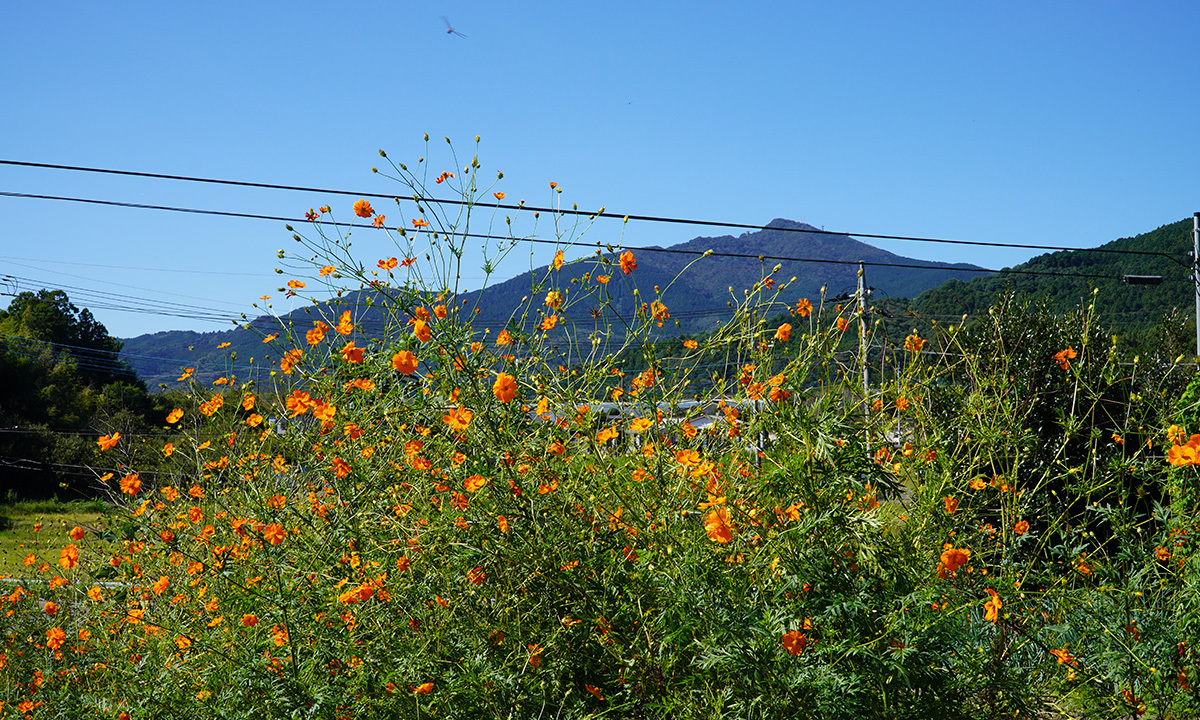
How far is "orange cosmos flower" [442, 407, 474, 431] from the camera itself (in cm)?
215

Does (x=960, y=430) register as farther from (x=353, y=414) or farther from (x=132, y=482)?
(x=132, y=482)

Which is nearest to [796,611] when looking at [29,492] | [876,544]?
[876,544]

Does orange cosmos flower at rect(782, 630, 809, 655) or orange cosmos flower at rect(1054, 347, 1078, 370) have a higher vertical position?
orange cosmos flower at rect(1054, 347, 1078, 370)

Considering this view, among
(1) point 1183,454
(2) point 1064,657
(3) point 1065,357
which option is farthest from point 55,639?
(3) point 1065,357

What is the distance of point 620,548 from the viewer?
88.0 inches

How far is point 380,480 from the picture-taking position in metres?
2.53

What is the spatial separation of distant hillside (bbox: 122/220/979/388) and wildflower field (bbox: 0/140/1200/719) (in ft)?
0.38

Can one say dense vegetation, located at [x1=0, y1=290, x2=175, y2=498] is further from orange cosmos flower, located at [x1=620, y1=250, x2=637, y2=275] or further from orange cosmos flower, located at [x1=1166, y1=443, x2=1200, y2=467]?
orange cosmos flower, located at [x1=1166, y1=443, x2=1200, y2=467]

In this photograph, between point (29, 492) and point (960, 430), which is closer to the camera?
point (960, 430)

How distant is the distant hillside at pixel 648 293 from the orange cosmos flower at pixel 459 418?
36 cm

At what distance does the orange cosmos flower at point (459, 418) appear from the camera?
7.04ft

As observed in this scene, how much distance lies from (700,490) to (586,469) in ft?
1.18

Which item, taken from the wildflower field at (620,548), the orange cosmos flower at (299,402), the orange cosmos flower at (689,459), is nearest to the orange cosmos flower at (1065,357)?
the wildflower field at (620,548)

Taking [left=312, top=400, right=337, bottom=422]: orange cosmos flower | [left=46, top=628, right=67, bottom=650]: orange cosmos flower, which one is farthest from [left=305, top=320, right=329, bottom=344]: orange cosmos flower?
[left=46, top=628, right=67, bottom=650]: orange cosmos flower
